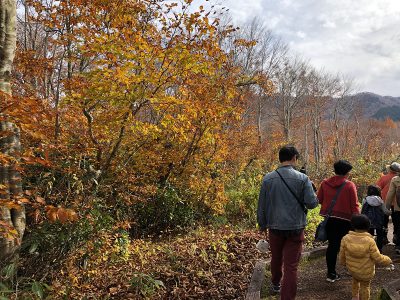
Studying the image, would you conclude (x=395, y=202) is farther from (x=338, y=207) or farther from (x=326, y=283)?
(x=326, y=283)

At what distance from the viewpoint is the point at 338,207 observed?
14.2 ft

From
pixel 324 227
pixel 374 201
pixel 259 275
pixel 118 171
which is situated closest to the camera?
pixel 324 227

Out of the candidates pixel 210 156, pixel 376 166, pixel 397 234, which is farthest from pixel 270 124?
pixel 397 234

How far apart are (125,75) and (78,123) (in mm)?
2061

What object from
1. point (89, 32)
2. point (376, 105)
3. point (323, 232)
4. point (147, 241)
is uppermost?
point (376, 105)

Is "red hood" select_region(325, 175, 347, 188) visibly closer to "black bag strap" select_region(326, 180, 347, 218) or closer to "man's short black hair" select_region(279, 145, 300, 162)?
"black bag strap" select_region(326, 180, 347, 218)

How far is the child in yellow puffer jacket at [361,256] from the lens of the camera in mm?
3555

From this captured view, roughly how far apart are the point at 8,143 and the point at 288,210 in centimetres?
359

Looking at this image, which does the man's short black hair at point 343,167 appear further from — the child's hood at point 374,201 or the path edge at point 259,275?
the path edge at point 259,275

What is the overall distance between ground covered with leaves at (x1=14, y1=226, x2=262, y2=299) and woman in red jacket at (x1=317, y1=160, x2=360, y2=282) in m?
1.41

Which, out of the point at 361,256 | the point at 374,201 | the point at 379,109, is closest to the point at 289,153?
the point at 361,256

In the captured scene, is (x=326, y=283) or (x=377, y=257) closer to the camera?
(x=377, y=257)

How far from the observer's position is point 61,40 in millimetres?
6402

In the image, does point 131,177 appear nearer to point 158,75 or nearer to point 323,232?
point 158,75
